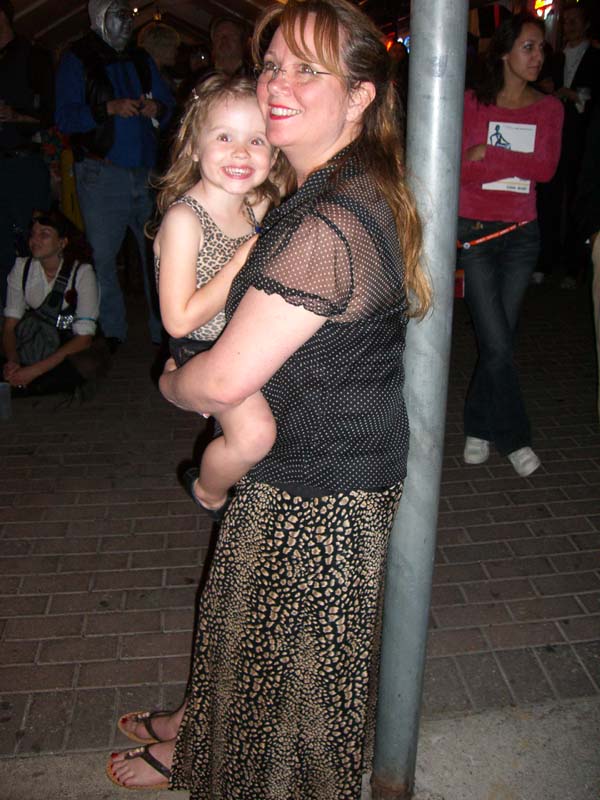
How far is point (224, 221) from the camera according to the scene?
2.25 metres

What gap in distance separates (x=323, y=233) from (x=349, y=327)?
214mm

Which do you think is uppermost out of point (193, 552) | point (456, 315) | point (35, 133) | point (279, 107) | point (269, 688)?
point (279, 107)

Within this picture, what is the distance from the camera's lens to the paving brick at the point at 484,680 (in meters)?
2.79

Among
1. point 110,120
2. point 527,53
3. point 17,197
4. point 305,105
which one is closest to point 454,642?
point 305,105

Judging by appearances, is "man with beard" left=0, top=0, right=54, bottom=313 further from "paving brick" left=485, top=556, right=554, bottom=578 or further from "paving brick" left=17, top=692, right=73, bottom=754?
"paving brick" left=485, top=556, right=554, bottom=578

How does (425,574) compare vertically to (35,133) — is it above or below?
below

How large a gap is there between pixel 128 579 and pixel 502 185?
9.12 ft

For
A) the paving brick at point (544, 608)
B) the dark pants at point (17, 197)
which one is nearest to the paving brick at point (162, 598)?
the paving brick at point (544, 608)

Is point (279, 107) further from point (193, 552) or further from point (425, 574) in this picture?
point (193, 552)

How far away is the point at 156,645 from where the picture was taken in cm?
305

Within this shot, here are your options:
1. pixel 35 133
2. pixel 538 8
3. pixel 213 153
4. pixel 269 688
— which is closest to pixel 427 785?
pixel 269 688

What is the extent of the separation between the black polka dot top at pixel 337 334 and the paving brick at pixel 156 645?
4.56 feet

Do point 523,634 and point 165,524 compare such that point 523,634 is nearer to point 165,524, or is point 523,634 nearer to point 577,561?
point 577,561

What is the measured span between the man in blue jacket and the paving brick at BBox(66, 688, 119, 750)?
134 inches
